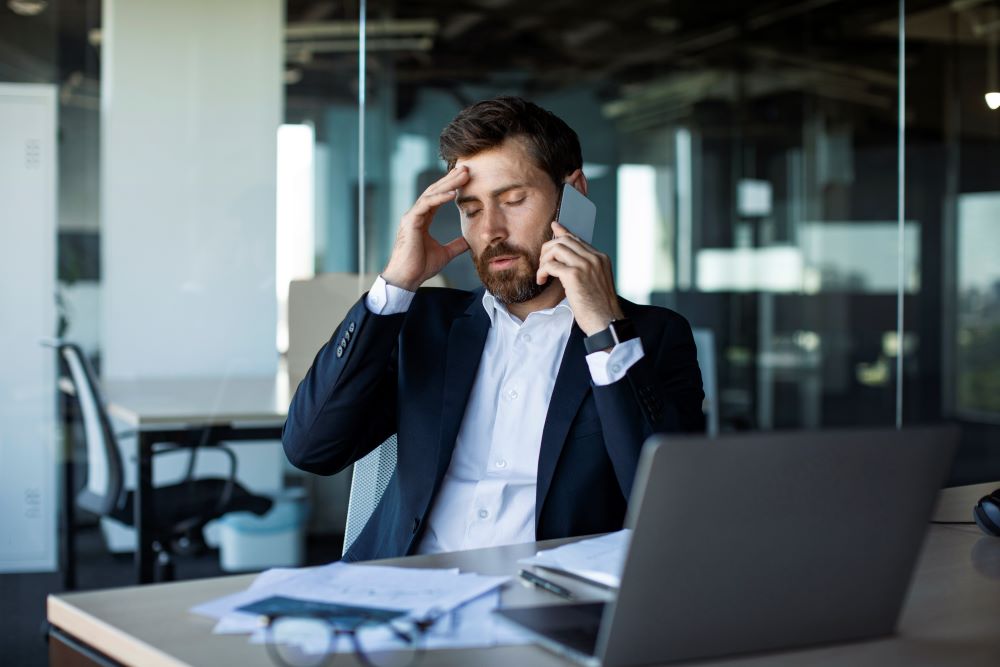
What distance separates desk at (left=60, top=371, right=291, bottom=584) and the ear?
1866 mm

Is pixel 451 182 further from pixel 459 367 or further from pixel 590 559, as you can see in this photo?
A: pixel 590 559

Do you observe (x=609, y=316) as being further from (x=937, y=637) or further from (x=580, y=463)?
(x=937, y=637)

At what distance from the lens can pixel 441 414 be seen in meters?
1.97

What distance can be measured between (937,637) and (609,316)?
0.89 m

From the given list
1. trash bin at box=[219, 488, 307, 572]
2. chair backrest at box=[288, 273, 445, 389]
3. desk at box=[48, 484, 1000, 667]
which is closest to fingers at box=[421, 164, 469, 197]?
desk at box=[48, 484, 1000, 667]

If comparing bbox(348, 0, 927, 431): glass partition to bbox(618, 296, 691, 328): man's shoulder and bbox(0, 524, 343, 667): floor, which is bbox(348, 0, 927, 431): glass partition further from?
bbox(618, 296, 691, 328): man's shoulder

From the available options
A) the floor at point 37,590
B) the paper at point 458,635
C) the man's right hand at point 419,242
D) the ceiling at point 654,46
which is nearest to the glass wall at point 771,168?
the ceiling at point 654,46

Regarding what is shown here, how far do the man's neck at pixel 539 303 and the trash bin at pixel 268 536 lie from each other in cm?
290

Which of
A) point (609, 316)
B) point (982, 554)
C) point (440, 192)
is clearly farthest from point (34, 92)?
point (982, 554)

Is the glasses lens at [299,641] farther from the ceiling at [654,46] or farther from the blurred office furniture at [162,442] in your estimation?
the ceiling at [654,46]

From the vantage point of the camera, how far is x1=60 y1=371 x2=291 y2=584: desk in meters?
3.73

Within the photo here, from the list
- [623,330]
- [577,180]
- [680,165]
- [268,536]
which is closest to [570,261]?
[623,330]

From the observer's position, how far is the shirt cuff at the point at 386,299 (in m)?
1.98

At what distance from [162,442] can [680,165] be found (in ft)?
15.4
